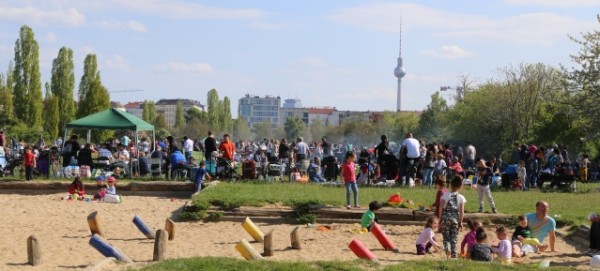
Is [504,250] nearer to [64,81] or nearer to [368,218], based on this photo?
[368,218]

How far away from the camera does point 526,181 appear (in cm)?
2664

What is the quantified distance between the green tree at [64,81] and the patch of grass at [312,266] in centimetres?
6962

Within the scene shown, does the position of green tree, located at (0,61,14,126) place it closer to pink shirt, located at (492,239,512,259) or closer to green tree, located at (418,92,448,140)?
green tree, located at (418,92,448,140)

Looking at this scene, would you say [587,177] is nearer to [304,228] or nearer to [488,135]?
[304,228]

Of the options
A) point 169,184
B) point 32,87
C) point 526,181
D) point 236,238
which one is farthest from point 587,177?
point 32,87

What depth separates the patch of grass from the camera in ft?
39.1

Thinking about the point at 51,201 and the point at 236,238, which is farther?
the point at 51,201

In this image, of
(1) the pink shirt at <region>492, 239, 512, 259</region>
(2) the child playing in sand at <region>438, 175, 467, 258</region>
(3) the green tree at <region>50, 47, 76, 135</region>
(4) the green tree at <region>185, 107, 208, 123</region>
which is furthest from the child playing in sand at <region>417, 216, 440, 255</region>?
(4) the green tree at <region>185, 107, 208, 123</region>

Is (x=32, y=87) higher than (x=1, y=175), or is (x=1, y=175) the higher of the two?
(x=32, y=87)

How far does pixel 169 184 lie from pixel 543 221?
42.4 feet

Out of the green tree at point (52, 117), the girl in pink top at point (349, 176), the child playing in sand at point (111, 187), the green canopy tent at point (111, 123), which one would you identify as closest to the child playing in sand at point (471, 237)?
the girl in pink top at point (349, 176)

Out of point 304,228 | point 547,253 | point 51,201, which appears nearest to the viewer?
point 547,253

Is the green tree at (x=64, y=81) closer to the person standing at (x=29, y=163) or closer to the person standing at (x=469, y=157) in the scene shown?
the person standing at (x=29, y=163)

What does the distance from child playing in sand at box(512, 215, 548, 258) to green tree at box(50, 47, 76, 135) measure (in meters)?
67.6
